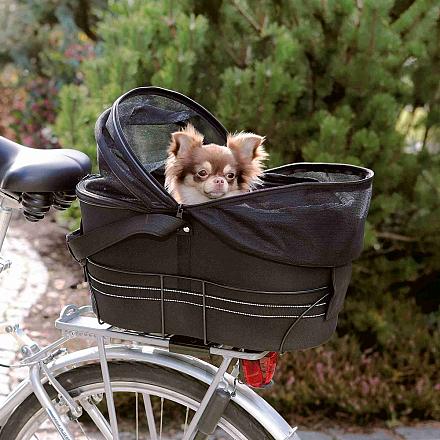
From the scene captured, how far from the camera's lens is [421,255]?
4836 mm

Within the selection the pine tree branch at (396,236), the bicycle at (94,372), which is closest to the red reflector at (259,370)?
the bicycle at (94,372)

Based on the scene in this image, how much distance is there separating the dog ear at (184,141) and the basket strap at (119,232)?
0.43 m

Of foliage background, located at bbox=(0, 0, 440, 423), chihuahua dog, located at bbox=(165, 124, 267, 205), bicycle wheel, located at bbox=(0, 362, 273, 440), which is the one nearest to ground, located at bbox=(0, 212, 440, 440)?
foliage background, located at bbox=(0, 0, 440, 423)

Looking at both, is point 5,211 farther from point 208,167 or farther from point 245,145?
point 245,145

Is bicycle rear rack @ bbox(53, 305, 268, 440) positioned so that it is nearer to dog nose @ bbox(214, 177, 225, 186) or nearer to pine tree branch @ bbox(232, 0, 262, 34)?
dog nose @ bbox(214, 177, 225, 186)

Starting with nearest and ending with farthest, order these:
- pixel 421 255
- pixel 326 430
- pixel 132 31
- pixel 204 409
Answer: pixel 204 409
pixel 326 430
pixel 132 31
pixel 421 255

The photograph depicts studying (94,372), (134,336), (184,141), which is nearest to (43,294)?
(94,372)

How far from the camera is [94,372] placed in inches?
91.9

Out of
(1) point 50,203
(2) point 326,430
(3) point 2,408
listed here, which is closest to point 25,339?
(3) point 2,408

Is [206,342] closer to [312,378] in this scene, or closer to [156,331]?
[156,331]

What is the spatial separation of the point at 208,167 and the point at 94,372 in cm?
72

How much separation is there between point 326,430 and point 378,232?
1227 mm

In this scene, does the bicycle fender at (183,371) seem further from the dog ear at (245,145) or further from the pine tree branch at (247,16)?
the pine tree branch at (247,16)

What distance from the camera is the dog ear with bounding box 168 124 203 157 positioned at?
92.7 inches
